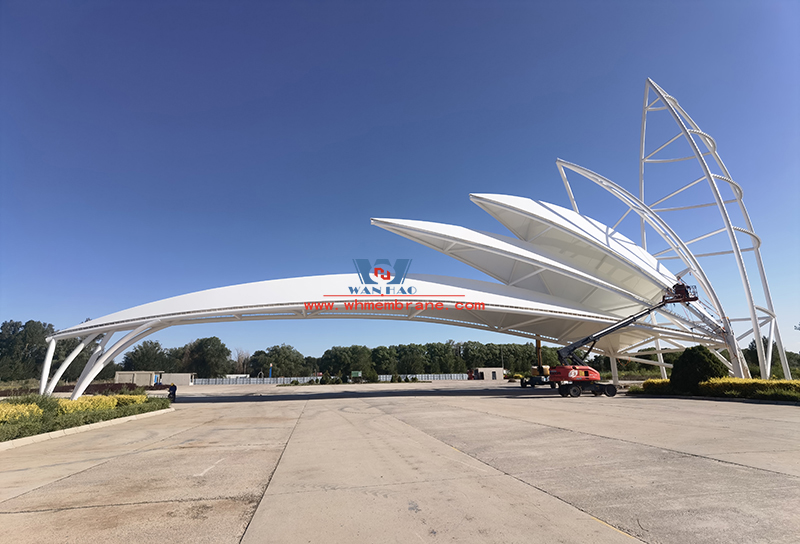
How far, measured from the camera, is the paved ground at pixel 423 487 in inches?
173

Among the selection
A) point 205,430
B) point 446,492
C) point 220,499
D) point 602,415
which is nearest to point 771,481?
point 446,492

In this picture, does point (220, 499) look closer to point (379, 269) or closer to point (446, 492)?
point (446, 492)

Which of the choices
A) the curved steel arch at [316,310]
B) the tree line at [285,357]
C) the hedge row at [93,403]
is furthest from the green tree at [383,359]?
the hedge row at [93,403]

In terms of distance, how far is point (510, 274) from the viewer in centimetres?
3584

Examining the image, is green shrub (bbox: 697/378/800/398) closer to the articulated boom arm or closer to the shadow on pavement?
the articulated boom arm

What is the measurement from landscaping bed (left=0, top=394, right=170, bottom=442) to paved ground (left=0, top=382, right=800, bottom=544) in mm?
1049

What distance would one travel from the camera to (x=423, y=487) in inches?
236

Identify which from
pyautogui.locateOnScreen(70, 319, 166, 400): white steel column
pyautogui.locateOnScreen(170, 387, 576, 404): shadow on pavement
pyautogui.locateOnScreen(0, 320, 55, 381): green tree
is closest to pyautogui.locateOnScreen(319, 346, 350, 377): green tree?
pyautogui.locateOnScreen(0, 320, 55, 381): green tree

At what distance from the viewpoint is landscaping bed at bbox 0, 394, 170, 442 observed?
38.5ft

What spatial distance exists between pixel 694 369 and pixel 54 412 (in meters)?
31.1

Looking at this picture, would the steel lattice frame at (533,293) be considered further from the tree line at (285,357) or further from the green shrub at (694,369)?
the tree line at (285,357)

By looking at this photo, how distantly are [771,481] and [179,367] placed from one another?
113 meters

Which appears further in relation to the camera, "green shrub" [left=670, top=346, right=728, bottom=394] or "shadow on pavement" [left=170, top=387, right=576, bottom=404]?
"shadow on pavement" [left=170, top=387, right=576, bottom=404]

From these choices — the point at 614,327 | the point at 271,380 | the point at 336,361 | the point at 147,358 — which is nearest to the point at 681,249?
the point at 614,327
